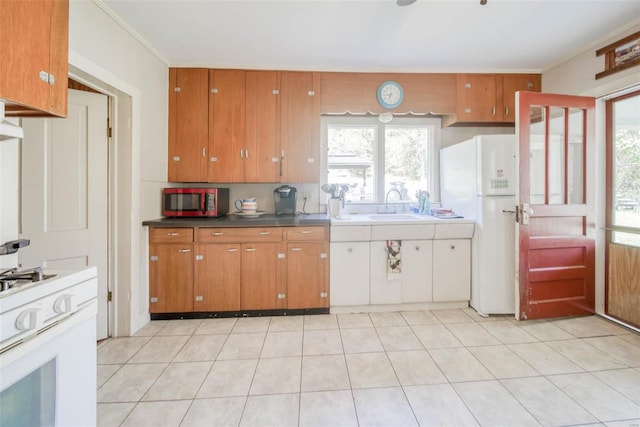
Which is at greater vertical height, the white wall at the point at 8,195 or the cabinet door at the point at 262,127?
the cabinet door at the point at 262,127

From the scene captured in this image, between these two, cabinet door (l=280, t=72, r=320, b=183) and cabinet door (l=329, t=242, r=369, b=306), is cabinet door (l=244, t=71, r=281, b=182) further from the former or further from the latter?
cabinet door (l=329, t=242, r=369, b=306)

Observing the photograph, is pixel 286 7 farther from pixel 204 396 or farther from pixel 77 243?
pixel 204 396

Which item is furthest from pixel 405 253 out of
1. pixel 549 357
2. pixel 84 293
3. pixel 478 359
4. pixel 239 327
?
pixel 84 293

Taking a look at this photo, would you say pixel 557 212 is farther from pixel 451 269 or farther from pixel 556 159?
pixel 451 269

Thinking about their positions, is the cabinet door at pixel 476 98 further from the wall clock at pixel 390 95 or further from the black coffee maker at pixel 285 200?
the black coffee maker at pixel 285 200

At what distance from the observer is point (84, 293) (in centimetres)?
106

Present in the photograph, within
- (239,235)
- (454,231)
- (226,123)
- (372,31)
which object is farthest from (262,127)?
(454,231)

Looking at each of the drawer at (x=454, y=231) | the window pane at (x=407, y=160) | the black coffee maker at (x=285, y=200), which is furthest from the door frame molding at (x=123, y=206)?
the drawer at (x=454, y=231)

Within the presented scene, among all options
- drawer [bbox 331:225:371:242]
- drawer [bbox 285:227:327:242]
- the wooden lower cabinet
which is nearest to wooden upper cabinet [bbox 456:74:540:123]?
drawer [bbox 331:225:371:242]

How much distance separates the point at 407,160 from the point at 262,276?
7.11 feet

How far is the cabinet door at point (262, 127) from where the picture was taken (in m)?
2.95

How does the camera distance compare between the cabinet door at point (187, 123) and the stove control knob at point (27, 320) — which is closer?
the stove control knob at point (27, 320)

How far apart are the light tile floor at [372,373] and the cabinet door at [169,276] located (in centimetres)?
19

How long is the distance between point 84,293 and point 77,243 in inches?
55.4
